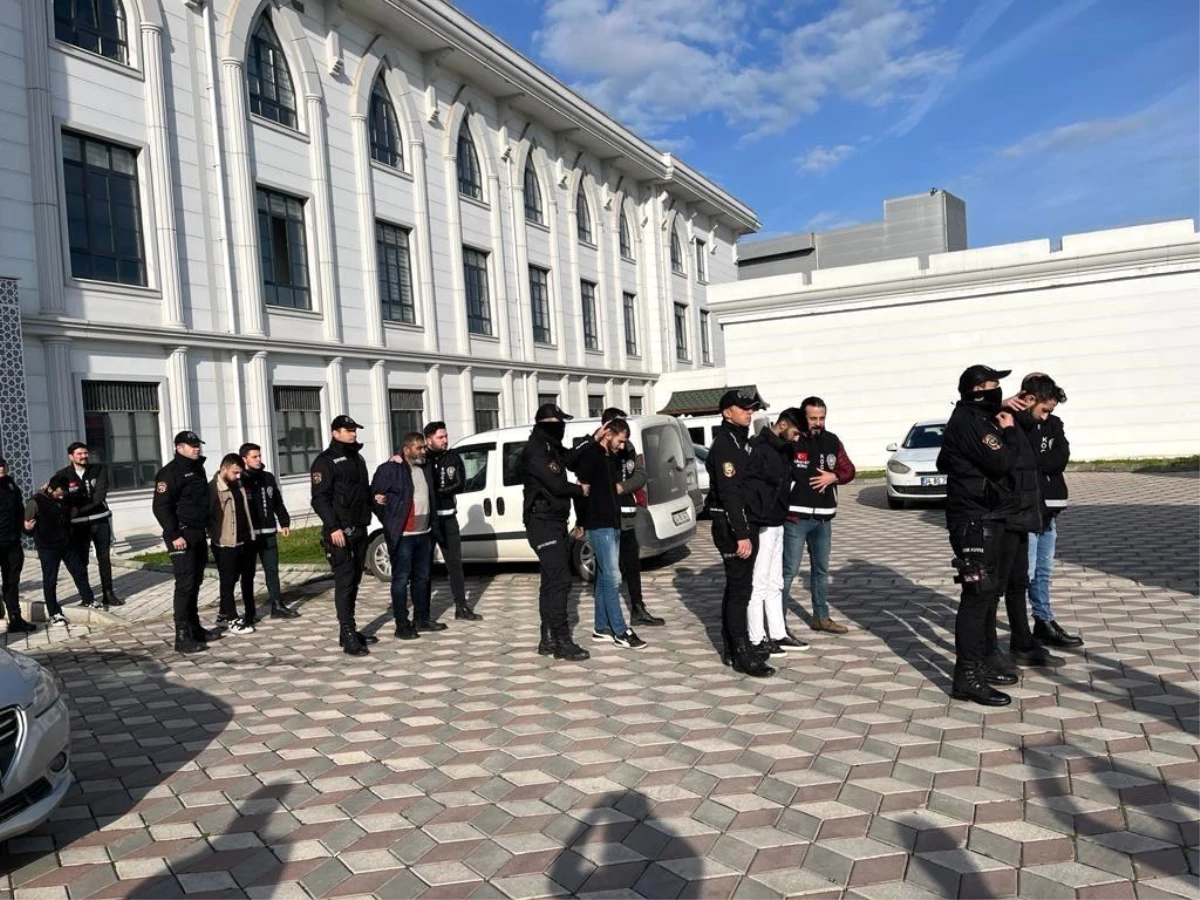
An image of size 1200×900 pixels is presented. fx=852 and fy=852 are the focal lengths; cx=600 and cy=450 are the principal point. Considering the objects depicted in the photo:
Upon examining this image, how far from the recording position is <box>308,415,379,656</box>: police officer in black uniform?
280 inches

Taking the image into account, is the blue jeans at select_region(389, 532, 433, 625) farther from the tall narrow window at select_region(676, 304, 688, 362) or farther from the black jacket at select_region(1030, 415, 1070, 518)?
the tall narrow window at select_region(676, 304, 688, 362)

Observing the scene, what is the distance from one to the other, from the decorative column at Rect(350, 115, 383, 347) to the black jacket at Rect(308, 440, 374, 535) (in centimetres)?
1488

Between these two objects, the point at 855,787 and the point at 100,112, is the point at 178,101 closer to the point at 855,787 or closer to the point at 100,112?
the point at 100,112

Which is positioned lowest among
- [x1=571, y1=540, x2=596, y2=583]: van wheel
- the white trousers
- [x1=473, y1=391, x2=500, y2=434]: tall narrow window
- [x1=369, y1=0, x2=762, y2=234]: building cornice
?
[x1=571, y1=540, x2=596, y2=583]: van wheel

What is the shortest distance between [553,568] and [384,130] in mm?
19750

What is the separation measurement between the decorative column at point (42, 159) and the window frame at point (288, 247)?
Result: 4326mm

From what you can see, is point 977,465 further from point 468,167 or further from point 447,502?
point 468,167

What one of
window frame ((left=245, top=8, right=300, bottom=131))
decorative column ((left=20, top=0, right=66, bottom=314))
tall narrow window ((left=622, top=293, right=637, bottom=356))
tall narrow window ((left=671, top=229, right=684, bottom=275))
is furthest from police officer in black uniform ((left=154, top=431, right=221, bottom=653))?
tall narrow window ((left=671, top=229, right=684, bottom=275))

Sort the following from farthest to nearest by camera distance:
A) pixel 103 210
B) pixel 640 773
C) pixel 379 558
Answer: pixel 103 210, pixel 379 558, pixel 640 773

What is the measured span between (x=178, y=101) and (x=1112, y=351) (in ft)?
78.0

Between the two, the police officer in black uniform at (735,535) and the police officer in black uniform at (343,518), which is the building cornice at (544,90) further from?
the police officer in black uniform at (735,535)

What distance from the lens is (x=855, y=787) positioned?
393cm

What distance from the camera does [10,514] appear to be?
27.6ft

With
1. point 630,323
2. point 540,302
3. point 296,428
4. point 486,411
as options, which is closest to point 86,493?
point 296,428
